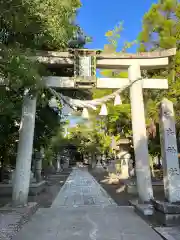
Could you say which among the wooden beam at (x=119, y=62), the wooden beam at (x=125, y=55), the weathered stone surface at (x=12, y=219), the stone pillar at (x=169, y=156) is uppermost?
the wooden beam at (x=125, y=55)

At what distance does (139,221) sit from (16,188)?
3723mm

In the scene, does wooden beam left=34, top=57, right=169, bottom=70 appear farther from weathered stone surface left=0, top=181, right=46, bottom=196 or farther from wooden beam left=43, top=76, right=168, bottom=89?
weathered stone surface left=0, top=181, right=46, bottom=196

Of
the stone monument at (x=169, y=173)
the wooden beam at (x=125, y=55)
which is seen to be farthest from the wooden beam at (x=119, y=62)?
the stone monument at (x=169, y=173)

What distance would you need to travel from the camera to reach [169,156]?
729cm

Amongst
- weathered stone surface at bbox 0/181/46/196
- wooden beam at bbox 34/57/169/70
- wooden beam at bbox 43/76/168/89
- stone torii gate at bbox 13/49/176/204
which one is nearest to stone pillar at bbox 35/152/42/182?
weathered stone surface at bbox 0/181/46/196

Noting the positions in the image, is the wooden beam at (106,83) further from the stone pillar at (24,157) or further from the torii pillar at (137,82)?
the stone pillar at (24,157)

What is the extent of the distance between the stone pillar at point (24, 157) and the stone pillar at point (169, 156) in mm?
3809

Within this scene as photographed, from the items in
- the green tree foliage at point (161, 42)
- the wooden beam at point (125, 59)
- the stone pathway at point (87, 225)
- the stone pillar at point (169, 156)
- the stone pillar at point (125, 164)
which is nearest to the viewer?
the stone pathway at point (87, 225)

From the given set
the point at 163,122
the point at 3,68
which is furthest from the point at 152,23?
the point at 3,68

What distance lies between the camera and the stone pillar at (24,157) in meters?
8.53

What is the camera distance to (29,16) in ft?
18.4

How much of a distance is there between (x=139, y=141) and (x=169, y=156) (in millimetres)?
1810

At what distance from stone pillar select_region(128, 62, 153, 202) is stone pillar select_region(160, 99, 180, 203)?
1493mm

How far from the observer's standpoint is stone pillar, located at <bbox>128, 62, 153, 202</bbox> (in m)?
8.77
